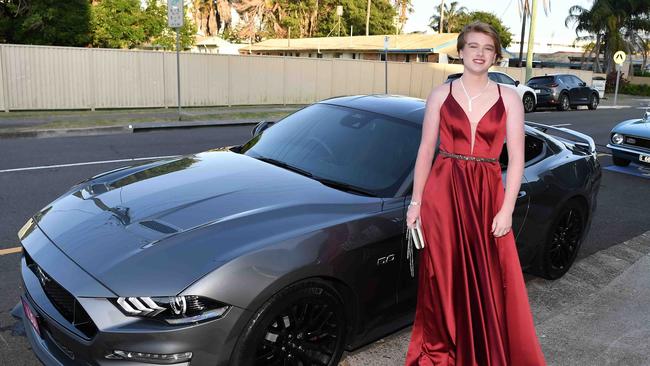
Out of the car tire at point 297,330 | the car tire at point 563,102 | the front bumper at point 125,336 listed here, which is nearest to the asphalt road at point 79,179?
the front bumper at point 125,336

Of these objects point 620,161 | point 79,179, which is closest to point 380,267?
point 79,179

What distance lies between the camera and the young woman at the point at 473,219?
8.86ft

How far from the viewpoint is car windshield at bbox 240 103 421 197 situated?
3.45 meters

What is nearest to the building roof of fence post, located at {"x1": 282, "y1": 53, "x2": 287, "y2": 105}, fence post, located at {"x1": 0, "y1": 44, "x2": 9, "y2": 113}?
fence post, located at {"x1": 282, "y1": 53, "x2": 287, "y2": 105}

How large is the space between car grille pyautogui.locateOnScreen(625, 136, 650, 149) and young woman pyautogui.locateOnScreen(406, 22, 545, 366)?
7.75 meters

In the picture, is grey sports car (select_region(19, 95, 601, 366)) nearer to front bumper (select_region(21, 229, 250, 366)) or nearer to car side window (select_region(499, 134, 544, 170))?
front bumper (select_region(21, 229, 250, 366))

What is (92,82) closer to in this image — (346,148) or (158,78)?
(158,78)

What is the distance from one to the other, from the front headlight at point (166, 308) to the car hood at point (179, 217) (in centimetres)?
3

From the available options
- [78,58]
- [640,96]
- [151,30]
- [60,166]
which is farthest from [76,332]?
[640,96]

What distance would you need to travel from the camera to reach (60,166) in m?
8.36

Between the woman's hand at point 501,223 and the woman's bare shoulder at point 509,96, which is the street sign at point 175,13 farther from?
the woman's hand at point 501,223

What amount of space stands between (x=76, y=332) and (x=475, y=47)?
2.17 m

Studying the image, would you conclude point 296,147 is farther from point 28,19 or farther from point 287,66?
point 28,19

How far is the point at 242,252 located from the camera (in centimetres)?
253
